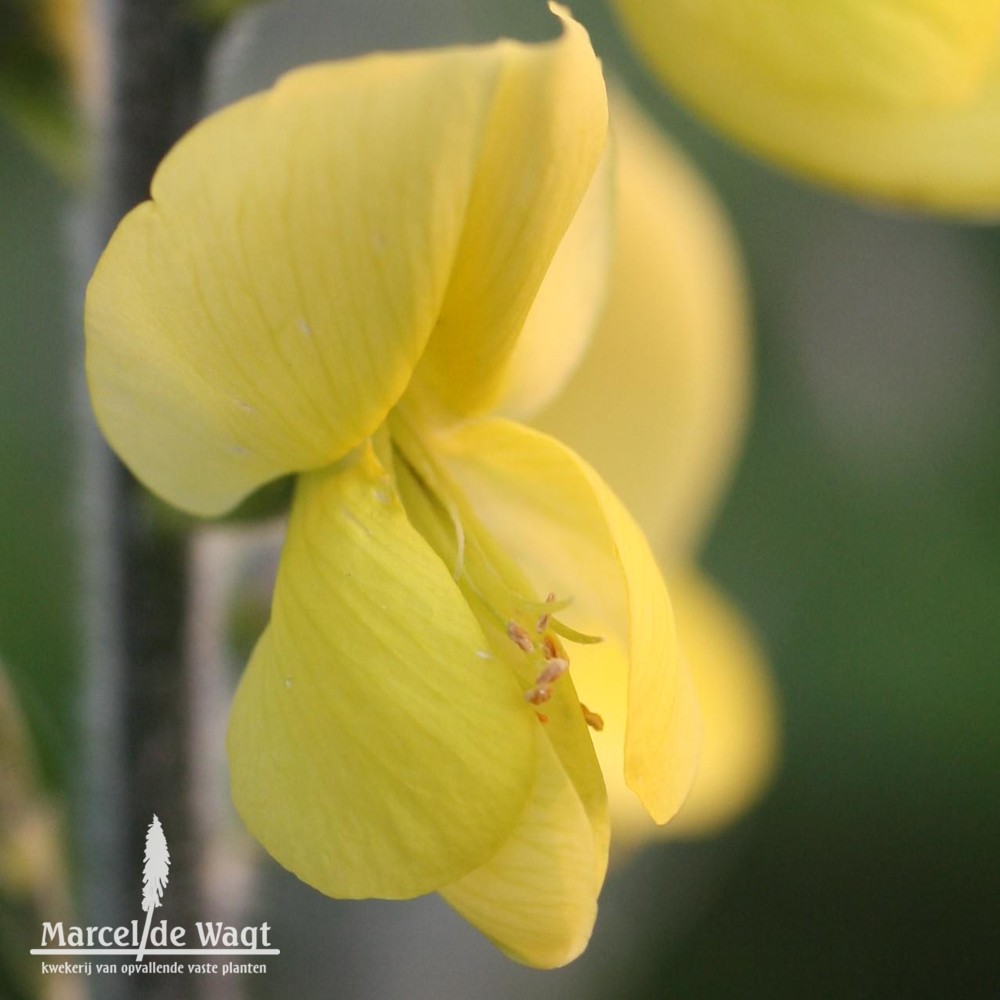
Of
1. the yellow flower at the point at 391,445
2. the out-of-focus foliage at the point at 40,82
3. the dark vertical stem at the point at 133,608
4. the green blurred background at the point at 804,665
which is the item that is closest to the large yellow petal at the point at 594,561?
the yellow flower at the point at 391,445

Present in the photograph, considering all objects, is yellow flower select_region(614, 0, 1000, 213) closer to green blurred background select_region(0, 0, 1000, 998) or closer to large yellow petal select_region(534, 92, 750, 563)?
large yellow petal select_region(534, 92, 750, 563)

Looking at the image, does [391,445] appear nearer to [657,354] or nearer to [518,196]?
[518,196]

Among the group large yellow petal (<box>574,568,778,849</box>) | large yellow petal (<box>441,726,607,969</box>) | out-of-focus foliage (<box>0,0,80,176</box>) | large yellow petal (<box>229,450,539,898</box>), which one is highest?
out-of-focus foliage (<box>0,0,80,176</box>)

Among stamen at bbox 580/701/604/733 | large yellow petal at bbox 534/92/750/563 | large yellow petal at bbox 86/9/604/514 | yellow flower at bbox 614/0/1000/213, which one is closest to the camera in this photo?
large yellow petal at bbox 86/9/604/514

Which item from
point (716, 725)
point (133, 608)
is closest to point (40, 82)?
point (133, 608)

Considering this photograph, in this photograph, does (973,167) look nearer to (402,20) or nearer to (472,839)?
(472,839)

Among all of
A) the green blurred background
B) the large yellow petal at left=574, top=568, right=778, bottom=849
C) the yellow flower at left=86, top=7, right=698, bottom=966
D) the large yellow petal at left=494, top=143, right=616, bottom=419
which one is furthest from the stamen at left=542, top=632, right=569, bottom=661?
the green blurred background
